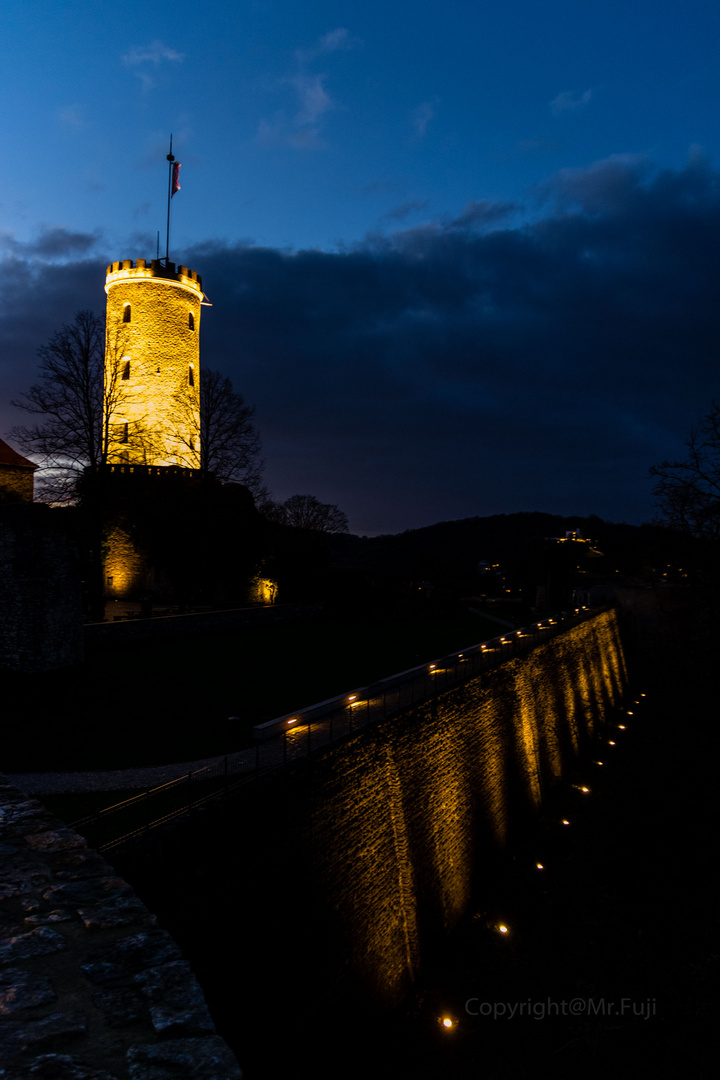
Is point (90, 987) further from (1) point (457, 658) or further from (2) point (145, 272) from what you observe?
(2) point (145, 272)

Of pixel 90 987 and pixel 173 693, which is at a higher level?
pixel 90 987

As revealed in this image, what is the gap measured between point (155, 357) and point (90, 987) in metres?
36.6

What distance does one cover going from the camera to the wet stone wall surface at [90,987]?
2.32 meters

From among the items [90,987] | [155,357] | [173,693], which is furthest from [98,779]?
[155,357]

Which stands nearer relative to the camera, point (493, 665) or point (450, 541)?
point (493, 665)

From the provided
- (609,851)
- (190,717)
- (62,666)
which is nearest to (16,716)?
(62,666)

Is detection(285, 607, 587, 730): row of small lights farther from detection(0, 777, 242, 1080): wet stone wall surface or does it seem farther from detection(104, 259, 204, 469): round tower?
detection(104, 259, 204, 469): round tower

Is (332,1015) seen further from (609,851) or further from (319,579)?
(319,579)

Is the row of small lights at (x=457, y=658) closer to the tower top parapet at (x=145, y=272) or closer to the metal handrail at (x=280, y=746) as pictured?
the metal handrail at (x=280, y=746)

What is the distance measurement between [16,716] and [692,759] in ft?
59.5

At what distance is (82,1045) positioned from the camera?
245 centimetres

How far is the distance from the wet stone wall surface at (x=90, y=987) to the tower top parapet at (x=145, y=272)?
37515 millimetres

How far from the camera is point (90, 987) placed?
283 cm

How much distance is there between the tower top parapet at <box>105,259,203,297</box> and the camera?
3609cm
